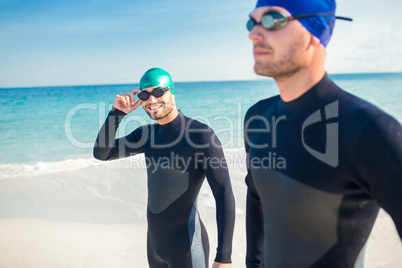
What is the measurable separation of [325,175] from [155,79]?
1.98 metres

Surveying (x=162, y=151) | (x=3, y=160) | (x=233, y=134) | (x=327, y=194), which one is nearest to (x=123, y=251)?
(x=162, y=151)

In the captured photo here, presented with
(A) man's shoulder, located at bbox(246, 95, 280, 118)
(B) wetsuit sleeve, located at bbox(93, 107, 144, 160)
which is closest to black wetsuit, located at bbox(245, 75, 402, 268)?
(A) man's shoulder, located at bbox(246, 95, 280, 118)

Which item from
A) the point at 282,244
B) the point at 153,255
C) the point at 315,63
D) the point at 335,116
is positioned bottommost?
the point at 153,255

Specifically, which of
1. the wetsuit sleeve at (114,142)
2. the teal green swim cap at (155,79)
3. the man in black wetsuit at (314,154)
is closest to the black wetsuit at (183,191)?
the wetsuit sleeve at (114,142)

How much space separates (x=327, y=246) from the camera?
128 cm

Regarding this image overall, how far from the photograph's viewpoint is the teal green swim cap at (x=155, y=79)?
2.84m

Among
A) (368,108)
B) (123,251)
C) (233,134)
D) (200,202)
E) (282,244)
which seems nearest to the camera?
(368,108)

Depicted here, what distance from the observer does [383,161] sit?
1039mm

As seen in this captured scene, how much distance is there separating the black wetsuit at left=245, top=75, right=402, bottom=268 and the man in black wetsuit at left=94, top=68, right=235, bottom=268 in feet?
2.74

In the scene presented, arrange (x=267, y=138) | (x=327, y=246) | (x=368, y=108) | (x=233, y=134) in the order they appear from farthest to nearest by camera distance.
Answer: (x=233, y=134) → (x=267, y=138) → (x=327, y=246) → (x=368, y=108)

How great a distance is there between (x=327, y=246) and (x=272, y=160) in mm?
446

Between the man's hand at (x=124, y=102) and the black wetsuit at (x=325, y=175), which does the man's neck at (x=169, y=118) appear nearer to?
the man's hand at (x=124, y=102)

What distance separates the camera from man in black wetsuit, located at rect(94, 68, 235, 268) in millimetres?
2420

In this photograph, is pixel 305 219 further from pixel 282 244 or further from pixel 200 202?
pixel 200 202
